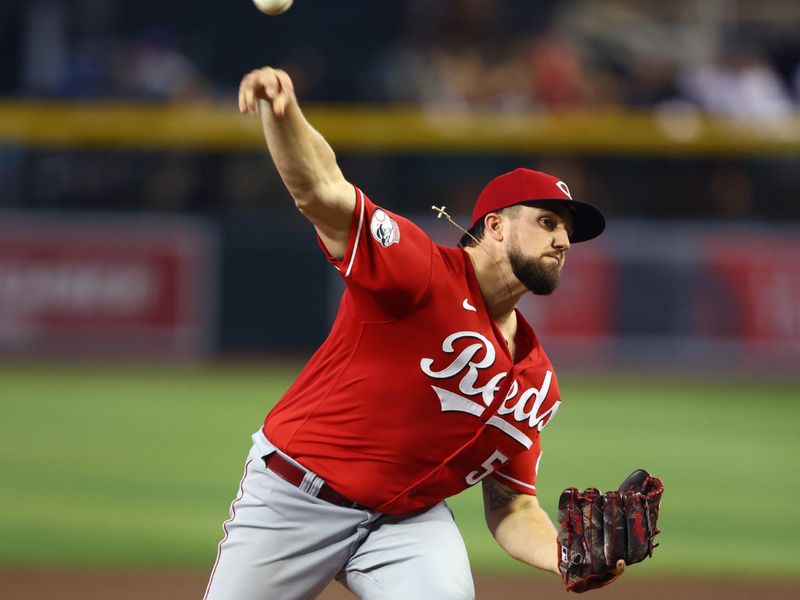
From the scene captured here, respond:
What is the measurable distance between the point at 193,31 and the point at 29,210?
3741 mm

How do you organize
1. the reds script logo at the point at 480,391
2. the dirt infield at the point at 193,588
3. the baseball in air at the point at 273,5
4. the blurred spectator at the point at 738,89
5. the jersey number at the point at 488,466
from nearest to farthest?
the baseball in air at the point at 273,5, the reds script logo at the point at 480,391, the jersey number at the point at 488,466, the dirt infield at the point at 193,588, the blurred spectator at the point at 738,89

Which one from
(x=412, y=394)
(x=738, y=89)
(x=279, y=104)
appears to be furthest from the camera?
(x=738, y=89)

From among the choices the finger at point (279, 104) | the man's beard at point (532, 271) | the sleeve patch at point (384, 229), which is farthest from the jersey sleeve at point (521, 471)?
the finger at point (279, 104)

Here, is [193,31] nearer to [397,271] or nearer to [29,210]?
[29,210]

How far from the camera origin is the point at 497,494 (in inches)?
170

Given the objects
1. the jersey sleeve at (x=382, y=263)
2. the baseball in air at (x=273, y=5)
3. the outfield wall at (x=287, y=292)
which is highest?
the outfield wall at (x=287, y=292)

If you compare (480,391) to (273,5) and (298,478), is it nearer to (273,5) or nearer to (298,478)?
(298,478)

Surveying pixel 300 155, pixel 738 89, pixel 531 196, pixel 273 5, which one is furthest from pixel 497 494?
pixel 738 89

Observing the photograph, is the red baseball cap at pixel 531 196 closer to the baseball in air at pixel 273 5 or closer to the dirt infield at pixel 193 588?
the baseball in air at pixel 273 5

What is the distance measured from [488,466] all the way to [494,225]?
2.55 ft

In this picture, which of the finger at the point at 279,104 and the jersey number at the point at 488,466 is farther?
the jersey number at the point at 488,466

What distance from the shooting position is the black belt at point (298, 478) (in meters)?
3.92

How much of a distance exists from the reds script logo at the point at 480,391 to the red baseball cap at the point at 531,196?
18.4 inches

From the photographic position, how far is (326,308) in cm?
1287
